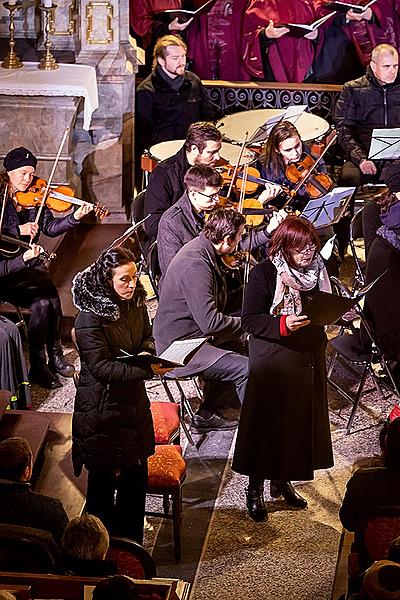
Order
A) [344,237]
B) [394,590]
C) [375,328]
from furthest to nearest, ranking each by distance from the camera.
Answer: [344,237]
[375,328]
[394,590]

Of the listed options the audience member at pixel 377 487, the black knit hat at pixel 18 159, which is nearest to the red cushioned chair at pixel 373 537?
the audience member at pixel 377 487

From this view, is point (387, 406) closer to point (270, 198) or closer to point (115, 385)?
point (270, 198)

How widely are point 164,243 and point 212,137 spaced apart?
75 centimetres

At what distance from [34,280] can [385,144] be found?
246 cm

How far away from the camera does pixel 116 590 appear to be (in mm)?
3705

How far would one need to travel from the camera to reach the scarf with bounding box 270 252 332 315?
564 cm

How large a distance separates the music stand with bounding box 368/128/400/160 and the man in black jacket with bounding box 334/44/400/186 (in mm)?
813

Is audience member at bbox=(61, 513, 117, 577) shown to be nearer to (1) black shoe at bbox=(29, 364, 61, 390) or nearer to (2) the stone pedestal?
(1) black shoe at bbox=(29, 364, 61, 390)

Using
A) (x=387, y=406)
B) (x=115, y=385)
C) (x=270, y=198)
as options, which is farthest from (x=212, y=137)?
(x=115, y=385)

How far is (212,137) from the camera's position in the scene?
706 cm

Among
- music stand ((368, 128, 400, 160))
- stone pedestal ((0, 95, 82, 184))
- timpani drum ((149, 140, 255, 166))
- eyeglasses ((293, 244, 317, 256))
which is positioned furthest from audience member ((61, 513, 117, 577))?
stone pedestal ((0, 95, 82, 184))

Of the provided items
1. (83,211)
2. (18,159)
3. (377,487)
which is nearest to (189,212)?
(83,211)

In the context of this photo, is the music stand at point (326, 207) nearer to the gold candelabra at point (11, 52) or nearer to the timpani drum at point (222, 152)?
the timpani drum at point (222, 152)

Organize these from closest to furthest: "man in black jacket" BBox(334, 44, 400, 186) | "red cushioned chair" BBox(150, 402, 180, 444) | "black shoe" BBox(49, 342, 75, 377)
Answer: "red cushioned chair" BBox(150, 402, 180, 444) < "black shoe" BBox(49, 342, 75, 377) < "man in black jacket" BBox(334, 44, 400, 186)
